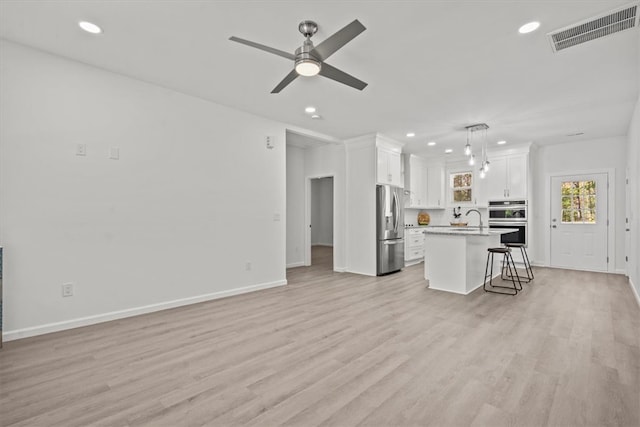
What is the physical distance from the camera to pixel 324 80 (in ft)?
11.8

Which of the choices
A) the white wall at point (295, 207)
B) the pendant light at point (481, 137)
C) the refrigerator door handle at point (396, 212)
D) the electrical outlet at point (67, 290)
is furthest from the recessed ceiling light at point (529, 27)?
the white wall at point (295, 207)

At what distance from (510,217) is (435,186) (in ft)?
6.40

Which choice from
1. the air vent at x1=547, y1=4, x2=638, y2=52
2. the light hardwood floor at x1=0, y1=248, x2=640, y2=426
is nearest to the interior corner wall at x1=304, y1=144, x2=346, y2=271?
the light hardwood floor at x1=0, y1=248, x2=640, y2=426

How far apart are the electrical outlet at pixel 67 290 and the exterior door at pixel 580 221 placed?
8665 mm

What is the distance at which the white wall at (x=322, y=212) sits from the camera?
11492 mm

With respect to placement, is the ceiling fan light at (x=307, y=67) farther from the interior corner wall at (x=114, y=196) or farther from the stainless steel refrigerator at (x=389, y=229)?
the stainless steel refrigerator at (x=389, y=229)

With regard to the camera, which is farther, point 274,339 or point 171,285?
point 171,285

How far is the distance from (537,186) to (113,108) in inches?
327

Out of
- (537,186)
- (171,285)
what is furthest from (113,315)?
(537,186)

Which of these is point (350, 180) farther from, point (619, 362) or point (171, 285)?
point (619, 362)

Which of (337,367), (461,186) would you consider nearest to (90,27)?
(337,367)

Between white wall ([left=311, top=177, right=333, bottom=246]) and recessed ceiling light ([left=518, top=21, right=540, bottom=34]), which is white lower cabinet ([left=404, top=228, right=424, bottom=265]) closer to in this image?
white wall ([left=311, top=177, right=333, bottom=246])

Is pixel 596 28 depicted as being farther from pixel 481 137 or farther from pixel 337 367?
pixel 481 137

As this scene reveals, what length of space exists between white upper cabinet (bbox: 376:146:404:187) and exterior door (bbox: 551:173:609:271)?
12.0 feet
